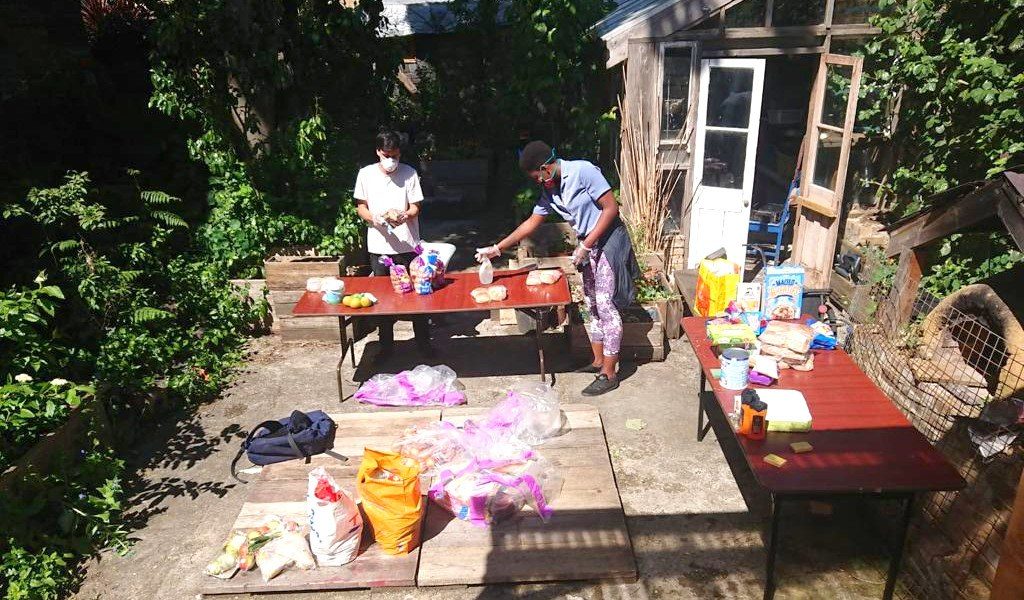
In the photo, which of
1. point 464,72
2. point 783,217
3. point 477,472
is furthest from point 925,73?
point 464,72

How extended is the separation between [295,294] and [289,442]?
97.5 inches

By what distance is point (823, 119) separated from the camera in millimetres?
7551

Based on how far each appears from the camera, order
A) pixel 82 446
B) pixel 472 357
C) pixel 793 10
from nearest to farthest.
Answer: pixel 82 446, pixel 472 357, pixel 793 10

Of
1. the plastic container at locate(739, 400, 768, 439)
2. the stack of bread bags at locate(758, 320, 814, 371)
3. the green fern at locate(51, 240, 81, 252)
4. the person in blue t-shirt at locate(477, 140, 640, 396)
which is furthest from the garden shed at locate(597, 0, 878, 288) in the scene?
the green fern at locate(51, 240, 81, 252)

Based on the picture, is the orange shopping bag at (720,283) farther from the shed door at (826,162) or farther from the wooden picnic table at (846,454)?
the shed door at (826,162)

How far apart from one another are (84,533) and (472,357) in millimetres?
3396

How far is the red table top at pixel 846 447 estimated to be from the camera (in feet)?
10.4

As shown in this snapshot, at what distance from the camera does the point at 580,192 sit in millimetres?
5281

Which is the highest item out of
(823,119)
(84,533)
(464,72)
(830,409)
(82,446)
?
(464,72)

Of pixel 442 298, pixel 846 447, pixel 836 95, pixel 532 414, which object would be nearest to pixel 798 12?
pixel 836 95

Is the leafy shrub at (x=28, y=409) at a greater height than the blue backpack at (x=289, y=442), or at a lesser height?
greater

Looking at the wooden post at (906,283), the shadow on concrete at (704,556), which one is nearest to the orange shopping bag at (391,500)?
the shadow on concrete at (704,556)

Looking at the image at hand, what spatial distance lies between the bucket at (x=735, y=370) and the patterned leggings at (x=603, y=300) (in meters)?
1.64

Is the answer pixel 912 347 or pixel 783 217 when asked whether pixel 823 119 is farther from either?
pixel 912 347
